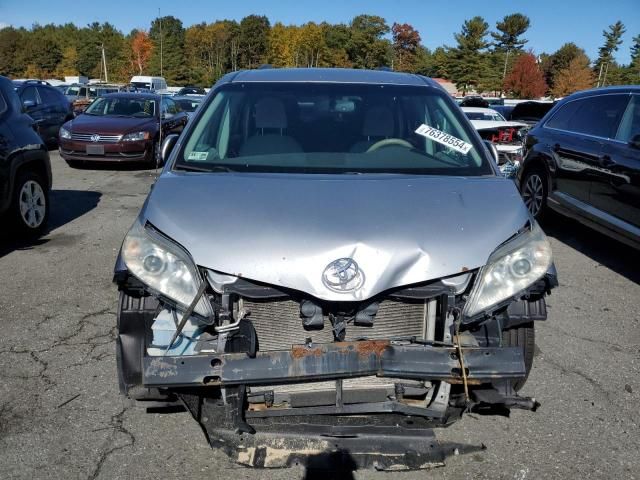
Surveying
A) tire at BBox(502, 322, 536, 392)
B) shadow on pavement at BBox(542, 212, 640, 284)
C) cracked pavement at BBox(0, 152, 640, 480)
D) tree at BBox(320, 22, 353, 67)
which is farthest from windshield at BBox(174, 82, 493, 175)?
tree at BBox(320, 22, 353, 67)

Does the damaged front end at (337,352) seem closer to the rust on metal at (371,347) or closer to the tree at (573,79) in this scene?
the rust on metal at (371,347)

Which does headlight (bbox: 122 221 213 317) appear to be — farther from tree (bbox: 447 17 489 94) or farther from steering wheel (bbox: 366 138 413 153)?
tree (bbox: 447 17 489 94)

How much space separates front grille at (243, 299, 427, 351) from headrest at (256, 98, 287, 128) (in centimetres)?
146

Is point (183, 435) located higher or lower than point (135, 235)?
lower

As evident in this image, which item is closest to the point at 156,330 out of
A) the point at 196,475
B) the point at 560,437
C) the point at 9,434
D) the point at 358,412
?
the point at 196,475

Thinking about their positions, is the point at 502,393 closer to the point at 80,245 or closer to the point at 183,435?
the point at 183,435

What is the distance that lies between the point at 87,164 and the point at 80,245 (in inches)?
270

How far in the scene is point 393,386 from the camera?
104 inches

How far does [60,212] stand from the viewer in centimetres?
826

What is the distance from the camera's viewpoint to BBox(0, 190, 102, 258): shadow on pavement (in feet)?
21.6

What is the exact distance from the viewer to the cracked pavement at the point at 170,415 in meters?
2.88

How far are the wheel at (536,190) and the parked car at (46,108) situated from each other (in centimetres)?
1125

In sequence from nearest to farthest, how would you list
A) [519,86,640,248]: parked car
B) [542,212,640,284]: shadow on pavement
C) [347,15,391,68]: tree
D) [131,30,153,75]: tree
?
[519,86,640,248]: parked car → [542,212,640,284]: shadow on pavement → [347,15,391,68]: tree → [131,30,153,75]: tree

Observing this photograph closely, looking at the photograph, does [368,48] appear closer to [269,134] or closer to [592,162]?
[592,162]
